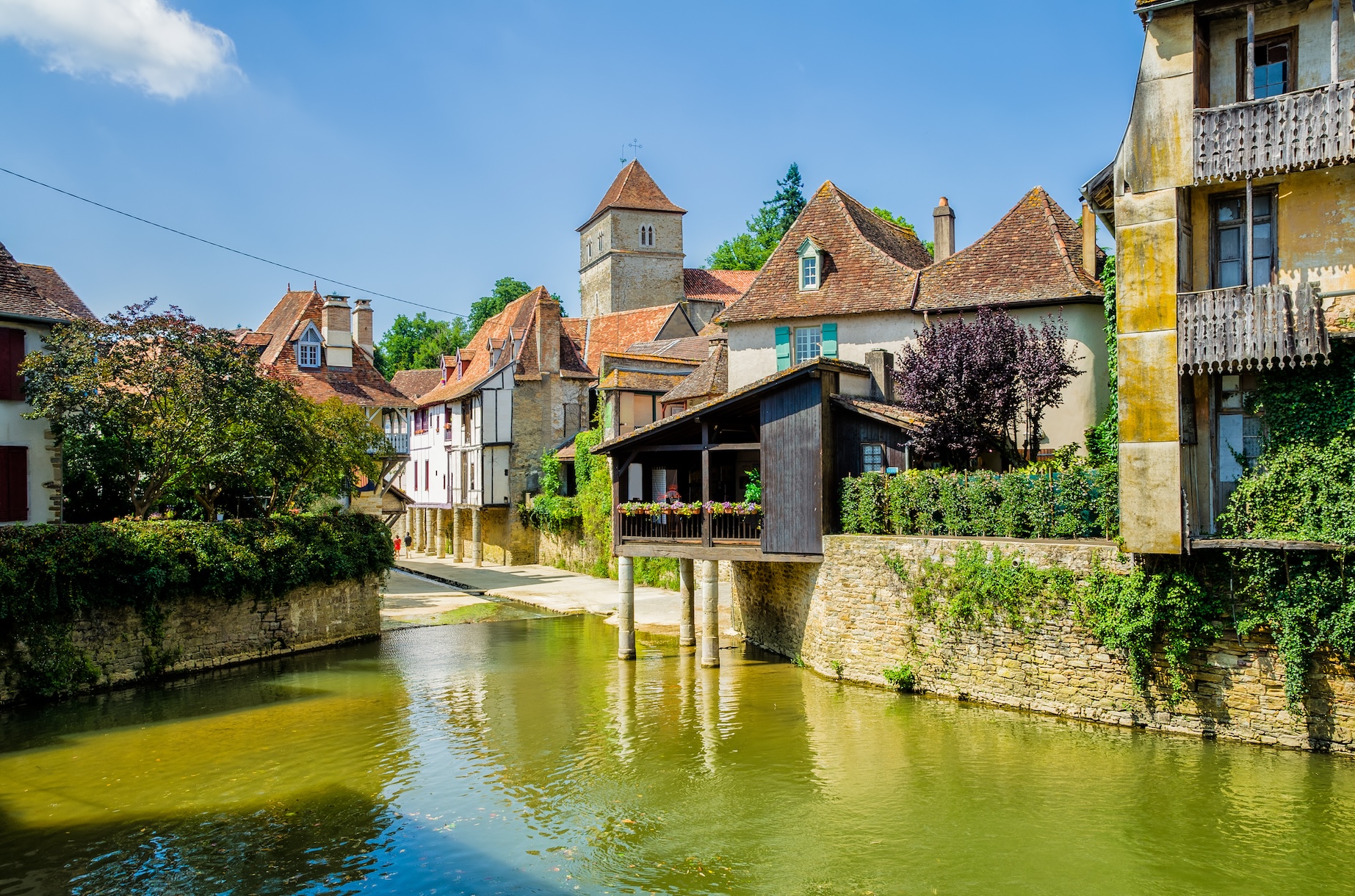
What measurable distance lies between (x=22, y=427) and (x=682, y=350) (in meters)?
23.9

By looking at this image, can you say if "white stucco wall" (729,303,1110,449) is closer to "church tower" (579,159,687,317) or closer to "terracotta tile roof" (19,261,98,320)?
"terracotta tile roof" (19,261,98,320)

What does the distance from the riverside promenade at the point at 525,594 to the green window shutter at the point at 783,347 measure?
22.1 feet

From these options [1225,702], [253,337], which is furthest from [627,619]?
[253,337]

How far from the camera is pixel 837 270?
29.5 metres

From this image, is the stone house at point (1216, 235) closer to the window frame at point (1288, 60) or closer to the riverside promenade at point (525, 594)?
the window frame at point (1288, 60)

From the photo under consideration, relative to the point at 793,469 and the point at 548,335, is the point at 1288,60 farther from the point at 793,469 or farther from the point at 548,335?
the point at 548,335

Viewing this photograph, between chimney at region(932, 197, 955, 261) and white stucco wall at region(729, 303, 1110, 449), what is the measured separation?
13.1 ft

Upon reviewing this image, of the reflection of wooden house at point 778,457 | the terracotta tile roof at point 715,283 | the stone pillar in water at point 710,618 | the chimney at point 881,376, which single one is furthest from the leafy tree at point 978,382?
the terracotta tile roof at point 715,283

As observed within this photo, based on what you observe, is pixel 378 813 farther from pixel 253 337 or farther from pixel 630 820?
pixel 253 337

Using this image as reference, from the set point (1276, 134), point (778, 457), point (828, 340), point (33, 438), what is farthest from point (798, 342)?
point (33, 438)

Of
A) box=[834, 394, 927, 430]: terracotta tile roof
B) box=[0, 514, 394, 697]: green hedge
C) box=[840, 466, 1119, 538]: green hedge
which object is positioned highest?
box=[834, 394, 927, 430]: terracotta tile roof

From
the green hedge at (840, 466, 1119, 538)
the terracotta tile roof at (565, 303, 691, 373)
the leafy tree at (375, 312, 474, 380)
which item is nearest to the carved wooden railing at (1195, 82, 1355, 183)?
the green hedge at (840, 466, 1119, 538)

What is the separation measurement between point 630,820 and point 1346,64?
1506 centimetres

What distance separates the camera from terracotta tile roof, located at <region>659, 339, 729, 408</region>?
32.2 m
